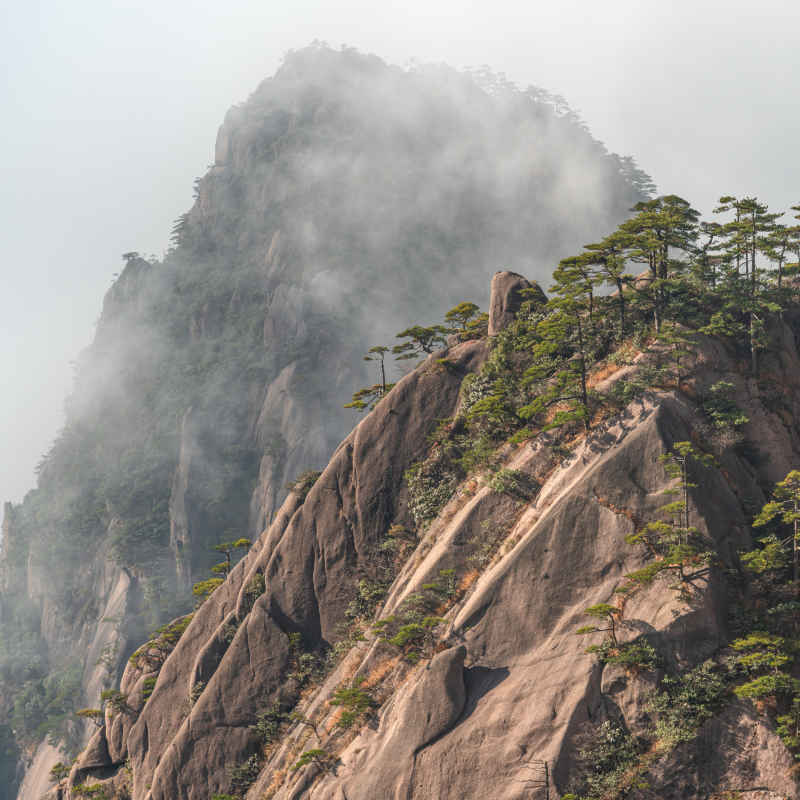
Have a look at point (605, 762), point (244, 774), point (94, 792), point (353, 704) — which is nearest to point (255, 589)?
point (244, 774)

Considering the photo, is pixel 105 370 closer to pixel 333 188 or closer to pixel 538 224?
pixel 333 188

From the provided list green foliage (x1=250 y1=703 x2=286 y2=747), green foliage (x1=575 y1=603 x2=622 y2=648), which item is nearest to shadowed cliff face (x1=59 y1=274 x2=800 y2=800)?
green foliage (x1=250 y1=703 x2=286 y2=747)

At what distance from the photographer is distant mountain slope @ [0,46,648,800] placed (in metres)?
121

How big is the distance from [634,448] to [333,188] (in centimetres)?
12441

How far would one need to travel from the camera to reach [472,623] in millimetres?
31203

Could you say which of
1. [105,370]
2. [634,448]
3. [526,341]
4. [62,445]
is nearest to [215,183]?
[105,370]

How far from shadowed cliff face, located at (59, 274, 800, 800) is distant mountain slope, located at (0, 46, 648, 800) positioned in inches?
2811

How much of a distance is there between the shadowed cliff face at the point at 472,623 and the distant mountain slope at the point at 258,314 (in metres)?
71.4

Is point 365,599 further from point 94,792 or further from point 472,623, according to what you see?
point 94,792

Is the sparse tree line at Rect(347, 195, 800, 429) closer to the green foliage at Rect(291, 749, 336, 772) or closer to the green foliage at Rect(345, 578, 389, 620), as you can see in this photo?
the green foliage at Rect(345, 578, 389, 620)

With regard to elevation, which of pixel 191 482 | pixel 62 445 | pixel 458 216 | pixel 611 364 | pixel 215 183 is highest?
pixel 215 183

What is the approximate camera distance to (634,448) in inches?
1236

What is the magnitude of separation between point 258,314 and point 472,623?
113143 mm

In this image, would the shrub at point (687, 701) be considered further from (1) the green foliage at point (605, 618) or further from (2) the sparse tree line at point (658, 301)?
(2) the sparse tree line at point (658, 301)
